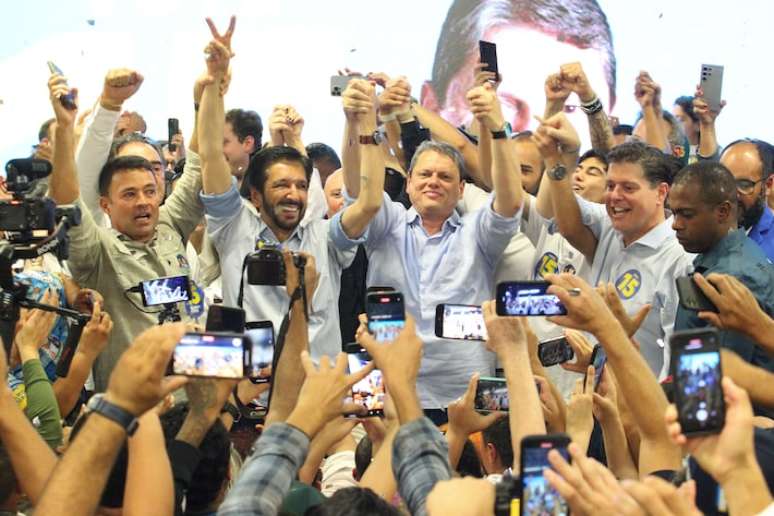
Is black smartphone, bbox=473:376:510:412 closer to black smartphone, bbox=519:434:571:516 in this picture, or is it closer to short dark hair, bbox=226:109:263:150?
black smartphone, bbox=519:434:571:516

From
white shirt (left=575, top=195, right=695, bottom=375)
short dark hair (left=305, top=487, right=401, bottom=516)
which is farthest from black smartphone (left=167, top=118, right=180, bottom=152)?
short dark hair (left=305, top=487, right=401, bottom=516)

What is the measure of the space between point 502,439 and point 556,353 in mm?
304

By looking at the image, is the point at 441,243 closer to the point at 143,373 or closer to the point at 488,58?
the point at 488,58

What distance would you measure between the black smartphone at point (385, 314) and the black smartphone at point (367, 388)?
15 centimetres

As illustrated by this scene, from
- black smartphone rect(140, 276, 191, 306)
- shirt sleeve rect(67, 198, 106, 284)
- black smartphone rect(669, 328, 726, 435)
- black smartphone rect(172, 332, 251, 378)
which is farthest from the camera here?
shirt sleeve rect(67, 198, 106, 284)

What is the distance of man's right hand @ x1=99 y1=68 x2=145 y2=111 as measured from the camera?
11.6 ft

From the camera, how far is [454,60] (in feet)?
18.8

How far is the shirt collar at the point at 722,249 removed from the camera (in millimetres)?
3072

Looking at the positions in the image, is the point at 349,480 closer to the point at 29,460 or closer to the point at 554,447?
the point at 29,460

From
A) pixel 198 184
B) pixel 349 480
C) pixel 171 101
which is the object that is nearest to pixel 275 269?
pixel 349 480

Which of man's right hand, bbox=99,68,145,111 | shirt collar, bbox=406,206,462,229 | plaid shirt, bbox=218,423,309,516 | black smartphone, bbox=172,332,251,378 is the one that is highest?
man's right hand, bbox=99,68,145,111

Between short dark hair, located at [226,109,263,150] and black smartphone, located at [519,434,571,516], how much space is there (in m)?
3.12

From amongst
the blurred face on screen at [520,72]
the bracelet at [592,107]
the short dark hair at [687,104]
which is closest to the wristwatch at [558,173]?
the bracelet at [592,107]

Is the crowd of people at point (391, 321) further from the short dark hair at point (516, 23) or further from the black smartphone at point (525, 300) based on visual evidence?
the short dark hair at point (516, 23)
